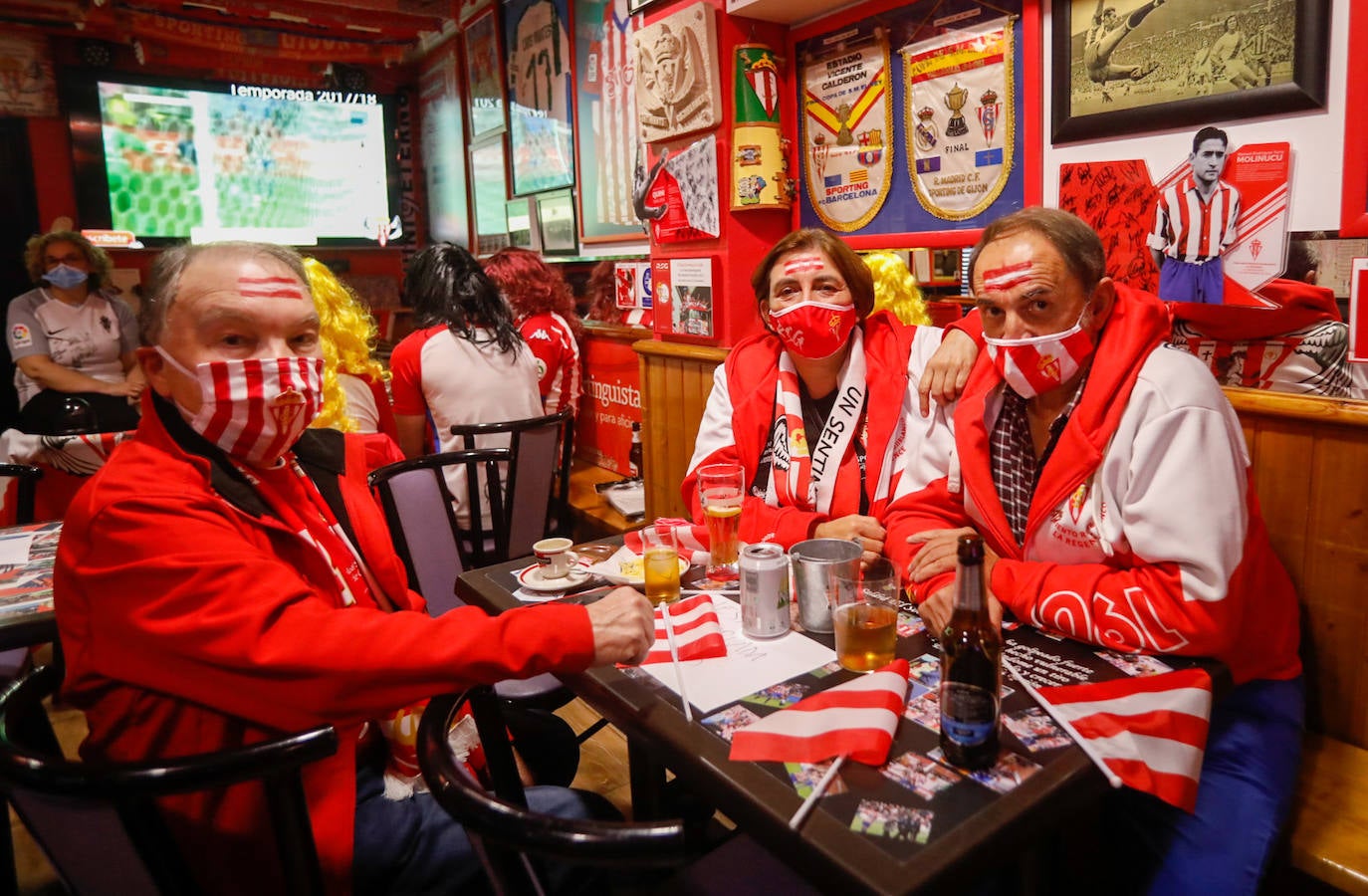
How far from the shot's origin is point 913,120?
2975 mm

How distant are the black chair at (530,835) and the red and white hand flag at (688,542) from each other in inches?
24.1

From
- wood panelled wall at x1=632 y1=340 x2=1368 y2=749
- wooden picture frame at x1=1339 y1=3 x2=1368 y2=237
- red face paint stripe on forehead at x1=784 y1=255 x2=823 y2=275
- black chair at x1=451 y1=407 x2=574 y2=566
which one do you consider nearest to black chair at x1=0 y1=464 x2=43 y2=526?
black chair at x1=451 y1=407 x2=574 y2=566

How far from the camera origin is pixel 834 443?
2.25 metres

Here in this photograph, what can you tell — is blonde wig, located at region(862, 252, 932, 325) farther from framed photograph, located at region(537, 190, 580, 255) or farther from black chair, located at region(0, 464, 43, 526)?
black chair, located at region(0, 464, 43, 526)

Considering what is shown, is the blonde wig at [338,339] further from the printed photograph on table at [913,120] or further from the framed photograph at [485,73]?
the framed photograph at [485,73]

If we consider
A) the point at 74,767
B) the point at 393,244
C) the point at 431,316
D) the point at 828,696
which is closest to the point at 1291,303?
the point at 828,696

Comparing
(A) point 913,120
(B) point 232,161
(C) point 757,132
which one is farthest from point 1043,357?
(B) point 232,161

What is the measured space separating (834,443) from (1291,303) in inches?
43.6

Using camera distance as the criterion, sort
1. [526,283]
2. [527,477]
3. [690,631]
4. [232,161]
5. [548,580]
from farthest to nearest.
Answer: [232,161] → [526,283] → [527,477] → [548,580] → [690,631]

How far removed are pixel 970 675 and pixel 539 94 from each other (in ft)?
17.2

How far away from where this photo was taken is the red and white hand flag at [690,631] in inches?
57.4

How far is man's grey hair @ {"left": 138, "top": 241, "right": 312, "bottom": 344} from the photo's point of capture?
55.9 inches

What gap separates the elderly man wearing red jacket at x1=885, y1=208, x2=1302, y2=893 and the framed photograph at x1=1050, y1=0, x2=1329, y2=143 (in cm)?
75

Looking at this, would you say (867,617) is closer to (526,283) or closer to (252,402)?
(252,402)
